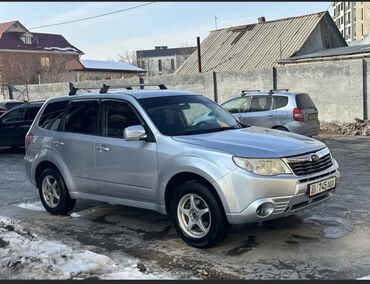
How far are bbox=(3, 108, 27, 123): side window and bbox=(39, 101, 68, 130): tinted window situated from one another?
26.5 feet

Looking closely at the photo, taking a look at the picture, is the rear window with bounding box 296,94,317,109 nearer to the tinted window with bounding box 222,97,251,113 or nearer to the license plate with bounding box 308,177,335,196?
the tinted window with bounding box 222,97,251,113

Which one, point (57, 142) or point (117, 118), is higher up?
point (117, 118)

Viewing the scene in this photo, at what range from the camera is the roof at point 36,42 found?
5944 cm

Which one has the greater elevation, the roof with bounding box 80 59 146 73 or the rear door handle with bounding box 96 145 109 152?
the roof with bounding box 80 59 146 73

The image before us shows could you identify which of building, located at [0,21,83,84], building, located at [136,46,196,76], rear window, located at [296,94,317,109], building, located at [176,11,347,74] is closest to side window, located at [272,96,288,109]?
rear window, located at [296,94,317,109]

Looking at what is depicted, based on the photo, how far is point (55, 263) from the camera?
4.86 metres

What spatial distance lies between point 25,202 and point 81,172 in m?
2.08

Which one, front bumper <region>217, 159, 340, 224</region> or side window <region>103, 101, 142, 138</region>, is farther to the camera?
side window <region>103, 101, 142, 138</region>

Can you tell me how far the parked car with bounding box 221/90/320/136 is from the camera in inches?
505

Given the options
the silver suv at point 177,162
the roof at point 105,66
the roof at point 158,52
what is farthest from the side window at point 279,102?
the roof at point 158,52

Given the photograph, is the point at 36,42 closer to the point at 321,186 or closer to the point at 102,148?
the point at 102,148

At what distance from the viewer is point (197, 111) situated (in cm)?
630

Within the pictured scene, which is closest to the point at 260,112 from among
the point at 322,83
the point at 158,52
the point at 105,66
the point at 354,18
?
the point at 322,83

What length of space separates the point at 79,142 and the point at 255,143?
2.51m
